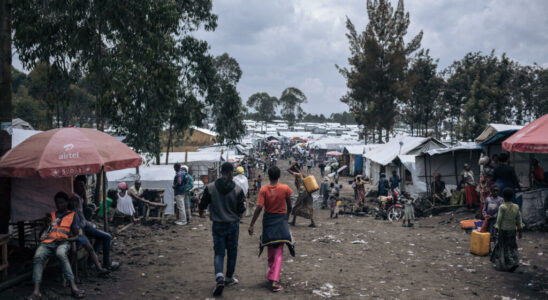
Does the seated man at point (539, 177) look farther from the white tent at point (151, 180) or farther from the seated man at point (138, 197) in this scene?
the white tent at point (151, 180)

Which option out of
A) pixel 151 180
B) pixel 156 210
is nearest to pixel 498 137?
pixel 156 210

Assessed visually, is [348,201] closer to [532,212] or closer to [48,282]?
[532,212]

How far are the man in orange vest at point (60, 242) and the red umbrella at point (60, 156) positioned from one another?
401 millimetres

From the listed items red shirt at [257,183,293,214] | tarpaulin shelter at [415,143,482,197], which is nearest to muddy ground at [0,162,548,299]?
red shirt at [257,183,293,214]

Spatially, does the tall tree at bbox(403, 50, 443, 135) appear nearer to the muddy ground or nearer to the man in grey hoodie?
the muddy ground

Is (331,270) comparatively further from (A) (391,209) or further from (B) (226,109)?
(B) (226,109)

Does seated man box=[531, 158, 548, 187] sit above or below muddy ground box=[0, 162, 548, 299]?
above

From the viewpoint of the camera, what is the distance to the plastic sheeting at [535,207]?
8352 millimetres

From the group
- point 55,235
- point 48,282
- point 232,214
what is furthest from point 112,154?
point 232,214

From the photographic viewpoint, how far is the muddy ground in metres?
4.70

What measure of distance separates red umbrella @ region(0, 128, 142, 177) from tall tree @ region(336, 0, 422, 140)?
2646 centimetres

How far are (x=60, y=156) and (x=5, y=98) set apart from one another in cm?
135

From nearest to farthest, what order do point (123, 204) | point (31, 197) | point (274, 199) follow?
point (274, 199) → point (31, 197) → point (123, 204)

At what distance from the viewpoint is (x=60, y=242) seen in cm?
446
